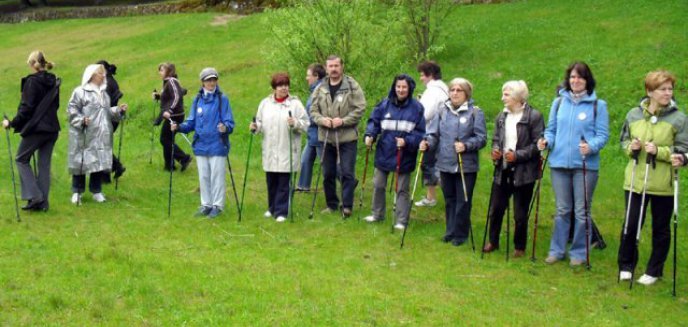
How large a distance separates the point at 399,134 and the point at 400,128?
0.08 metres

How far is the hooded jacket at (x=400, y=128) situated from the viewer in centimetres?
1038

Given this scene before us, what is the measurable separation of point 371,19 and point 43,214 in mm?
7797

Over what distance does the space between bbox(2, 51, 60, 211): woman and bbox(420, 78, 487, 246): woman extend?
496 centimetres

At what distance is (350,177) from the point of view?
11258 millimetres

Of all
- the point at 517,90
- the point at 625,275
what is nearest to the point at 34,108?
the point at 517,90

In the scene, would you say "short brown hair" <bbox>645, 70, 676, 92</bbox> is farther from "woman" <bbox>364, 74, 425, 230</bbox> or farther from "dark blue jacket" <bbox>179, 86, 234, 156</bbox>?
"dark blue jacket" <bbox>179, 86, 234, 156</bbox>

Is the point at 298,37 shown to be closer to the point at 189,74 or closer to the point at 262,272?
the point at 262,272

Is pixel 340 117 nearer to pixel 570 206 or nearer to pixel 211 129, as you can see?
pixel 211 129

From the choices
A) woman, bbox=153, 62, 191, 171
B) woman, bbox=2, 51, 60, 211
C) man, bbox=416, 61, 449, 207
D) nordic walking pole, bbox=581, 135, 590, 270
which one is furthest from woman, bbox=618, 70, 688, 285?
woman, bbox=153, 62, 191, 171

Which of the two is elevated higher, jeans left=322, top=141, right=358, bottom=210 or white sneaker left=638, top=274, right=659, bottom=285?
jeans left=322, top=141, right=358, bottom=210

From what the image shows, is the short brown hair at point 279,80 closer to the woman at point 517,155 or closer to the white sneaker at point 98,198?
the woman at point 517,155

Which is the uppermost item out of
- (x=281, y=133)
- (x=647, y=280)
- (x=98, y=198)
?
(x=281, y=133)

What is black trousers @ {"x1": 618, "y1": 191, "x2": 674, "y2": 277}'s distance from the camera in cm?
835

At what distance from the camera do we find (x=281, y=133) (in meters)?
11.0
